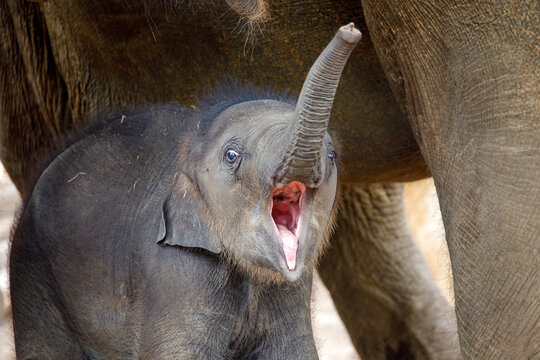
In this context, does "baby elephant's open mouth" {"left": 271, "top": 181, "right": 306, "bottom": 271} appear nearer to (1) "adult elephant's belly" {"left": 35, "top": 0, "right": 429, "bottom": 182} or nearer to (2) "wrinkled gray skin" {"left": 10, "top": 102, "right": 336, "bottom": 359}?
(2) "wrinkled gray skin" {"left": 10, "top": 102, "right": 336, "bottom": 359}

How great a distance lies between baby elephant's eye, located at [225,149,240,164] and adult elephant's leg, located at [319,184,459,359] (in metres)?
1.89

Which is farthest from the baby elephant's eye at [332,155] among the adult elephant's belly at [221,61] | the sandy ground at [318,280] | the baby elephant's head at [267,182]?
the sandy ground at [318,280]

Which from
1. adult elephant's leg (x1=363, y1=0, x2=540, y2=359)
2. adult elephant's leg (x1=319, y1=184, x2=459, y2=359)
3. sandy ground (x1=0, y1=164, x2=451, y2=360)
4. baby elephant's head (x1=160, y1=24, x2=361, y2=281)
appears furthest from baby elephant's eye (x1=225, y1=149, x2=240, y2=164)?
sandy ground (x1=0, y1=164, x2=451, y2=360)

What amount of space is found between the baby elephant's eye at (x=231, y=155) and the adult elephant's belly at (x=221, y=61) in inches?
25.2

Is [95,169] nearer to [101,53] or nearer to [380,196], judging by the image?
[101,53]

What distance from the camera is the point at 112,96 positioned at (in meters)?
3.75

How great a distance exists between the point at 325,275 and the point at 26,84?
133 centimetres

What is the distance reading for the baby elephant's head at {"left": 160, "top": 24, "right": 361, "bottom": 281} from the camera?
84.9 inches

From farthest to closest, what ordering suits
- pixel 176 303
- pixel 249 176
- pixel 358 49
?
1. pixel 358 49
2. pixel 176 303
3. pixel 249 176

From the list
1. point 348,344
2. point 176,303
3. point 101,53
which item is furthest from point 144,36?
point 348,344

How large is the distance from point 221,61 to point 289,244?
50.0 inches

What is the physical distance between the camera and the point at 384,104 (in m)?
3.25

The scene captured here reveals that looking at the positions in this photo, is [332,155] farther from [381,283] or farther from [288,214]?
[381,283]

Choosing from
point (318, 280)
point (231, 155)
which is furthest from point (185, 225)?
point (318, 280)
